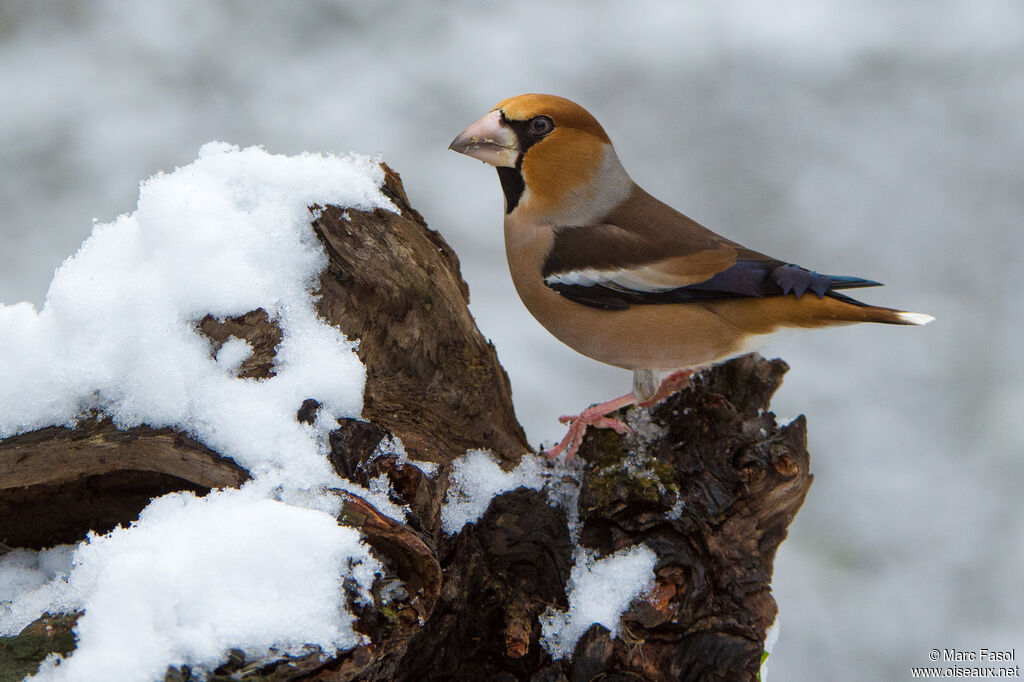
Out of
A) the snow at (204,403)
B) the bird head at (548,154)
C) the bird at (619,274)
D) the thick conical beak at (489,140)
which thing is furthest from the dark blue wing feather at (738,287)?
the snow at (204,403)

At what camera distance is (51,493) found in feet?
5.05

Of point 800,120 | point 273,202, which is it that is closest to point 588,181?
point 273,202

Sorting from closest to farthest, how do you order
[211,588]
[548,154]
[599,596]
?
[211,588]
[599,596]
[548,154]

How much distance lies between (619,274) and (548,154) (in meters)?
0.34

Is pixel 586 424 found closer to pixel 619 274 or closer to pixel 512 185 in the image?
pixel 619 274

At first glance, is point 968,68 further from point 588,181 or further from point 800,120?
point 588,181

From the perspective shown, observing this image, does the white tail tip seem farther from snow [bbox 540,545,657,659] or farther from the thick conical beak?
the thick conical beak

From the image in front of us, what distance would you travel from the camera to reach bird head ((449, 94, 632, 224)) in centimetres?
206

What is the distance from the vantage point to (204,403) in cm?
150

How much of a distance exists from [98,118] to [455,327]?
1.97 m

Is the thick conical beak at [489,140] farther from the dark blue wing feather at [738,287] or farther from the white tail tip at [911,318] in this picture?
the white tail tip at [911,318]

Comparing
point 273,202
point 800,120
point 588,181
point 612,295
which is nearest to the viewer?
point 273,202

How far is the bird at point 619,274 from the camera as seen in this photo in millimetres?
1944

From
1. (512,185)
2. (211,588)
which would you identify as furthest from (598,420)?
(211,588)
